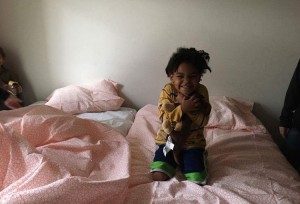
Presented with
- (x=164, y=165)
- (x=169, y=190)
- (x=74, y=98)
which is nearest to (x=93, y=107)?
(x=74, y=98)

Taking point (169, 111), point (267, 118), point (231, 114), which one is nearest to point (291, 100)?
point (231, 114)

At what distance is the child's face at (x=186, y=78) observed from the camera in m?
1.39

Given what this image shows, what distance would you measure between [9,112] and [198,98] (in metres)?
1.09

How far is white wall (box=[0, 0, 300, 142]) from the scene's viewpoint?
2148mm

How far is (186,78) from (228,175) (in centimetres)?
55

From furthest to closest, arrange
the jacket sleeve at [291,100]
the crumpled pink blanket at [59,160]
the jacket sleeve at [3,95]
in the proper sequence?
the jacket sleeve at [3,95] < the jacket sleeve at [291,100] < the crumpled pink blanket at [59,160]

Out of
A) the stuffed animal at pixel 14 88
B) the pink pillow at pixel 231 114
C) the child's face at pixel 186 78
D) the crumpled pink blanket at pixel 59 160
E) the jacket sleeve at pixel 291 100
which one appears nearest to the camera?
the crumpled pink blanket at pixel 59 160

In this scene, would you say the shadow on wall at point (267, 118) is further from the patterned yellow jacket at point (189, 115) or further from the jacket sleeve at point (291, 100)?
the patterned yellow jacket at point (189, 115)

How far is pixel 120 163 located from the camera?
1.38m

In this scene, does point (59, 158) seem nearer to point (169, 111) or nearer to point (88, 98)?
point (169, 111)

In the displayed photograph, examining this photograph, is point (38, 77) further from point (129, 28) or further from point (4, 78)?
point (129, 28)

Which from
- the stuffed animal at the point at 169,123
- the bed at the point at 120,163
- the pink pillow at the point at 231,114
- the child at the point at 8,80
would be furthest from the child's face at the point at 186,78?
the child at the point at 8,80

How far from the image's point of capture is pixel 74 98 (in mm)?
2289

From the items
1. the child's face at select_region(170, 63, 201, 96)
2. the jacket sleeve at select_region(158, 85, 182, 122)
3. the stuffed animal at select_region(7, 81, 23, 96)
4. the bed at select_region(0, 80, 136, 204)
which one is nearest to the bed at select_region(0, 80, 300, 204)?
the bed at select_region(0, 80, 136, 204)
